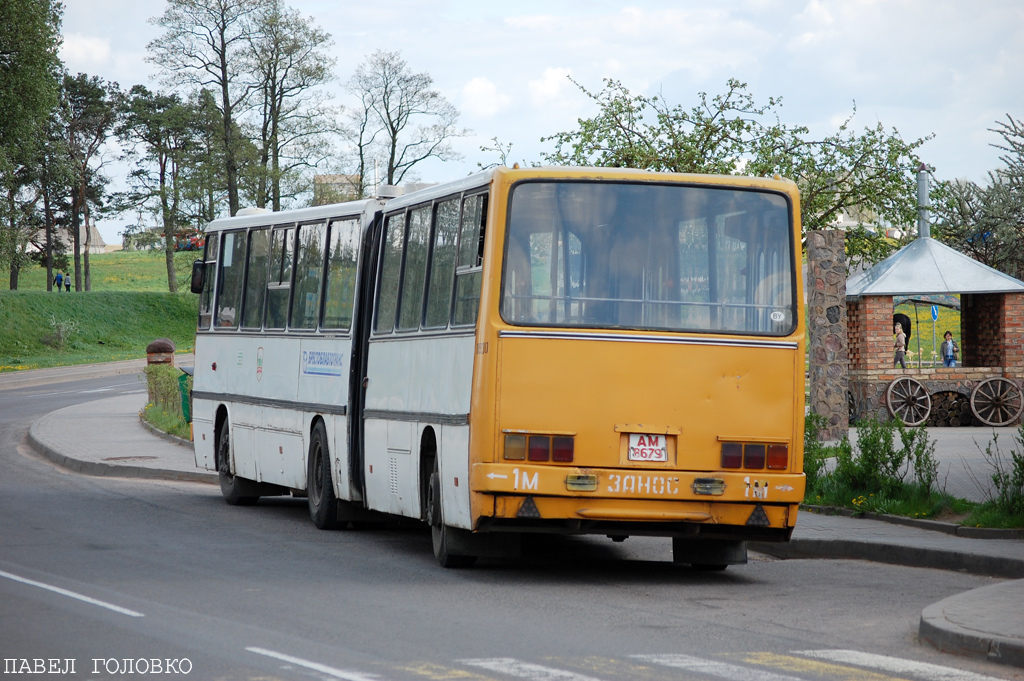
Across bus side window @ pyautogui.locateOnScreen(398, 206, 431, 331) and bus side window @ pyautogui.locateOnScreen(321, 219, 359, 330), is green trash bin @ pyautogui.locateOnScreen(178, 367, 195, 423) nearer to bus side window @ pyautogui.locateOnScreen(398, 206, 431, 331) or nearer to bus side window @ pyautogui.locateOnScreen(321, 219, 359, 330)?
bus side window @ pyautogui.locateOnScreen(321, 219, 359, 330)

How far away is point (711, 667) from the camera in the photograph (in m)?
7.48

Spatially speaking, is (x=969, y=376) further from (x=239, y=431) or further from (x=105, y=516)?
(x=105, y=516)

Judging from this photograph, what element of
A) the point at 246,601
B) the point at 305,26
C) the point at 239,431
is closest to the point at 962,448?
the point at 239,431

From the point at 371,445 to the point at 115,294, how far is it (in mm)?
68342

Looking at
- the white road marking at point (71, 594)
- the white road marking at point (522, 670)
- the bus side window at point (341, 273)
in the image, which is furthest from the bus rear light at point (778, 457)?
the bus side window at point (341, 273)

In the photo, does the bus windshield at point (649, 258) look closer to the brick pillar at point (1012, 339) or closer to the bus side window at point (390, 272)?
the bus side window at point (390, 272)

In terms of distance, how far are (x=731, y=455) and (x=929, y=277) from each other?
57.6 ft

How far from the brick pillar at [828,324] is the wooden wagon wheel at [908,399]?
406 cm

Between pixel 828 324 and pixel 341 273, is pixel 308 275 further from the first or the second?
pixel 828 324

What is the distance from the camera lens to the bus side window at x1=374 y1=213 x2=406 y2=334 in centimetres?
1354

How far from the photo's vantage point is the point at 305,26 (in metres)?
65.8

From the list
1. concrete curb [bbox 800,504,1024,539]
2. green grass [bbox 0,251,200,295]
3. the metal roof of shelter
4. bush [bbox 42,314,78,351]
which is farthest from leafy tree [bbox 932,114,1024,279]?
green grass [bbox 0,251,200,295]

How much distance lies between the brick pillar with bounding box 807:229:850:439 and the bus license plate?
11.9 metres

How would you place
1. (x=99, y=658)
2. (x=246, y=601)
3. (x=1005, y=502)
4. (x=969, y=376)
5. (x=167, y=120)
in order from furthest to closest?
(x=167, y=120) < (x=969, y=376) < (x=1005, y=502) < (x=246, y=601) < (x=99, y=658)
